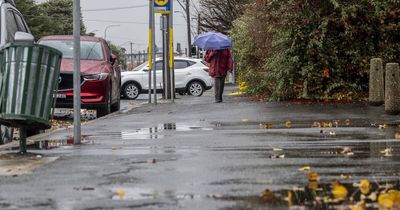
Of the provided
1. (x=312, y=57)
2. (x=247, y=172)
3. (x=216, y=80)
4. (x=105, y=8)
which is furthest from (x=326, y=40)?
(x=105, y=8)

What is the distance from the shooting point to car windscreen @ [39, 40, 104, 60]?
16562 mm

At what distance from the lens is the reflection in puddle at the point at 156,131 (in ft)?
34.8

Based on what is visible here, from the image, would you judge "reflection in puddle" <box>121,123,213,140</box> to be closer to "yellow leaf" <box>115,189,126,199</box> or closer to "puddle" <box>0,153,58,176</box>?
"puddle" <box>0,153,58,176</box>

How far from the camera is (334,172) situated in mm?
6789

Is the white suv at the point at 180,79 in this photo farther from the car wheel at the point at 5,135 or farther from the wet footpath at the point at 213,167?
the car wheel at the point at 5,135

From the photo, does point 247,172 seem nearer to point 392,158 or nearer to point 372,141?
point 392,158

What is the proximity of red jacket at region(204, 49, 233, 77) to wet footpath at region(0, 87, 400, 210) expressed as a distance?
586 cm

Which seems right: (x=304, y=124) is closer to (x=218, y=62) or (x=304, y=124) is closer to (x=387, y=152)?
(x=387, y=152)

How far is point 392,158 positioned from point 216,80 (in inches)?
435

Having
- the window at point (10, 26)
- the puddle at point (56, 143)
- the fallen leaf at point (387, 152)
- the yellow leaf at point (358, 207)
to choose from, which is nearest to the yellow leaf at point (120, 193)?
the yellow leaf at point (358, 207)

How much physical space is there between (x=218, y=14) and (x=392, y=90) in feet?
131

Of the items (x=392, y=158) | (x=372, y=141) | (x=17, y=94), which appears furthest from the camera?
(x=372, y=141)

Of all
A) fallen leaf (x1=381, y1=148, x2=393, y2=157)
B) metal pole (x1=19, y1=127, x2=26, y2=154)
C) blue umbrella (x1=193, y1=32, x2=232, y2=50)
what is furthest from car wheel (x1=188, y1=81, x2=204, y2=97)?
fallen leaf (x1=381, y1=148, x2=393, y2=157)

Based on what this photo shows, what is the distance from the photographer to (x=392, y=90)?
13.2m
